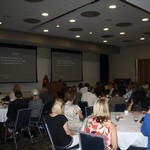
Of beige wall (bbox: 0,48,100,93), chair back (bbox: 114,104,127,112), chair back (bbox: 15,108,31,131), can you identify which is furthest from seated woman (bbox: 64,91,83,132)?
beige wall (bbox: 0,48,100,93)

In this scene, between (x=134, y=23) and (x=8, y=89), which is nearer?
(x=134, y=23)

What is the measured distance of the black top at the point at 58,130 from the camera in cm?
379

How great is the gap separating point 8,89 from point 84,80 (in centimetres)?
539

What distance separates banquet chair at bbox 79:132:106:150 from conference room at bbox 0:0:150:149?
12.9ft

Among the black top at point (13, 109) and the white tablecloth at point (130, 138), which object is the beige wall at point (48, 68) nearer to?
the black top at point (13, 109)

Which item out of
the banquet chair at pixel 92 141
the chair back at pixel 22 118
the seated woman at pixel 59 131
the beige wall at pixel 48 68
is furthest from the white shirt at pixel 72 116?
the beige wall at pixel 48 68

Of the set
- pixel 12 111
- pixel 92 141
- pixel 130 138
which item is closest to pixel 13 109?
pixel 12 111

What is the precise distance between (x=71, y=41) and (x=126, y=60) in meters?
4.74

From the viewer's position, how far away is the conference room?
7.70 meters

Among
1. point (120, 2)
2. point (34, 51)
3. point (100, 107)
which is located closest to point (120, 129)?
point (100, 107)

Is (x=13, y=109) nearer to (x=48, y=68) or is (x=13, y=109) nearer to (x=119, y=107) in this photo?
(x=119, y=107)

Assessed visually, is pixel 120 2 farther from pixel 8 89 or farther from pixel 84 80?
pixel 84 80

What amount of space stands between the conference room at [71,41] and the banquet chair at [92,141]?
155 inches

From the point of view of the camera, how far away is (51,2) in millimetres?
7031
